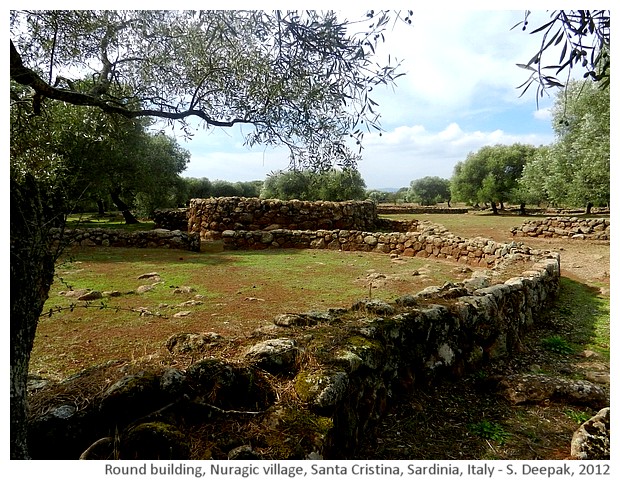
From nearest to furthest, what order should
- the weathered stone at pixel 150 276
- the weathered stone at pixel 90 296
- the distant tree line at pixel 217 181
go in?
1. the distant tree line at pixel 217 181
2. the weathered stone at pixel 90 296
3. the weathered stone at pixel 150 276

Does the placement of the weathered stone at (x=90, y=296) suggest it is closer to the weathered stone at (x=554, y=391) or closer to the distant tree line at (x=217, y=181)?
the distant tree line at (x=217, y=181)

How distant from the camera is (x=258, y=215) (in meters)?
17.1

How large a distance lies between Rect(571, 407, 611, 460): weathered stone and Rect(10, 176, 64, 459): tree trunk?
143 inches

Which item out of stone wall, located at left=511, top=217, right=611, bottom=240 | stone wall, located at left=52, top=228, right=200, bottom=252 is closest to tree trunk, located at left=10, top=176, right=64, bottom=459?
stone wall, located at left=52, top=228, right=200, bottom=252

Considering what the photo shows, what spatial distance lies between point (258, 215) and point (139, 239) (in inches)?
202

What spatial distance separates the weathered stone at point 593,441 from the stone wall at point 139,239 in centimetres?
1280

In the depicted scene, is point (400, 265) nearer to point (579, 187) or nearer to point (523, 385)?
point (523, 385)

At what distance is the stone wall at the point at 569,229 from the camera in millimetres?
15531

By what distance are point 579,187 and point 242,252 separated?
14960mm

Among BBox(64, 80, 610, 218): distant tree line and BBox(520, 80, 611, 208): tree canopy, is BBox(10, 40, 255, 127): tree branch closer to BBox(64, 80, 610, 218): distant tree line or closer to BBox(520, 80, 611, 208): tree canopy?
BBox(64, 80, 610, 218): distant tree line

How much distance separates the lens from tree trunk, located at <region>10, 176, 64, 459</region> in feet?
6.85

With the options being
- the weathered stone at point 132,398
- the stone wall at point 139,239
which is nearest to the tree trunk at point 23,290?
the weathered stone at point 132,398

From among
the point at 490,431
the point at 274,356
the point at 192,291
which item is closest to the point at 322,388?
the point at 274,356

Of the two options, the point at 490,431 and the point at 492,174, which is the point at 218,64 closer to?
the point at 490,431
